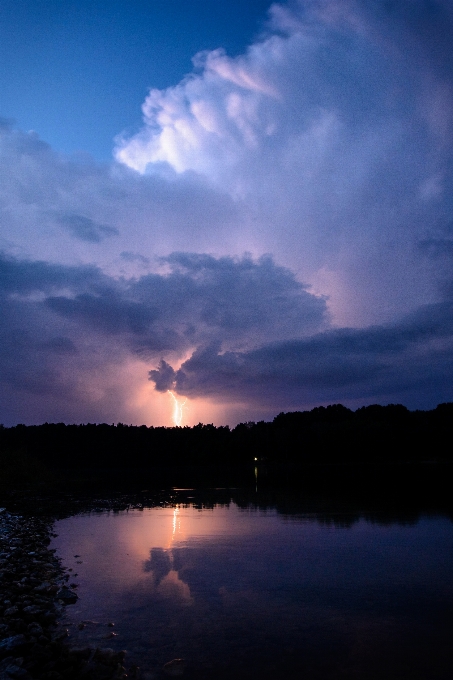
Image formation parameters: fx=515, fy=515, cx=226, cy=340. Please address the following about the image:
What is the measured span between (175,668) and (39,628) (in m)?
3.23

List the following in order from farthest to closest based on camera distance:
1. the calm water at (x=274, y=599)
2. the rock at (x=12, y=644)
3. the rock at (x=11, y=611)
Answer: the rock at (x=11, y=611), the calm water at (x=274, y=599), the rock at (x=12, y=644)

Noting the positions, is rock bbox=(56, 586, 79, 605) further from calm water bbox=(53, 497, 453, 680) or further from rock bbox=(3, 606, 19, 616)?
rock bbox=(3, 606, 19, 616)

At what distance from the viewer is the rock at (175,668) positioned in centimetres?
952

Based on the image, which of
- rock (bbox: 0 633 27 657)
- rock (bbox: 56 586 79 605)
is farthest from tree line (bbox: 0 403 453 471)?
rock (bbox: 0 633 27 657)

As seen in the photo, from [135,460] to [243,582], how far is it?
148 m

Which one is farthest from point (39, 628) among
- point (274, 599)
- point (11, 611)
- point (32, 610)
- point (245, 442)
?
point (245, 442)

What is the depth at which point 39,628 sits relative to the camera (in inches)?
430

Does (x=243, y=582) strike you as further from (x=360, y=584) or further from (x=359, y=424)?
(x=359, y=424)

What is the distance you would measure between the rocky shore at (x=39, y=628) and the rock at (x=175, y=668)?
0.62 metres

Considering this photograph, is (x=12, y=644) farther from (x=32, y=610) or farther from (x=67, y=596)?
(x=67, y=596)

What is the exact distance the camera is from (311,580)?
51.7ft

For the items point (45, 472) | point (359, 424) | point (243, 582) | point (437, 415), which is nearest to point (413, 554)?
point (243, 582)

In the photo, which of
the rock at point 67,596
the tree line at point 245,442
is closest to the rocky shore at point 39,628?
the rock at point 67,596

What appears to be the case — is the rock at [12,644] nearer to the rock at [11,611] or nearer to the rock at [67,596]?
the rock at [11,611]
